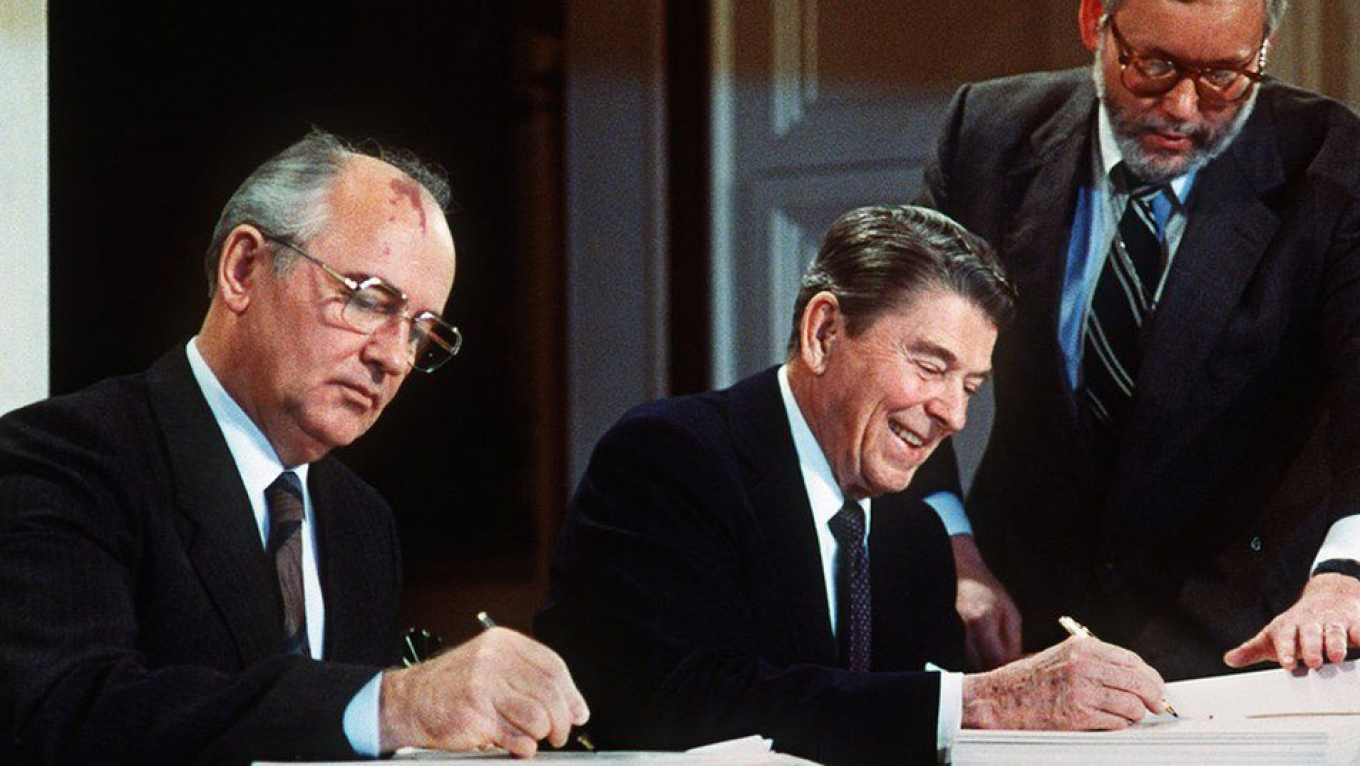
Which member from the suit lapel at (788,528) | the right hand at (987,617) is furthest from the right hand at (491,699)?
the right hand at (987,617)

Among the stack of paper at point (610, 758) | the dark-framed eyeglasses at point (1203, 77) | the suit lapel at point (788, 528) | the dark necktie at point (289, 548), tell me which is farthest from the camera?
the dark-framed eyeglasses at point (1203, 77)

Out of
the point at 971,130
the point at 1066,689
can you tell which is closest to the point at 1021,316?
the point at 971,130

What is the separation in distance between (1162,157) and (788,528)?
0.69m

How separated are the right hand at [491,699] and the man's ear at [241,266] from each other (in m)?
0.57

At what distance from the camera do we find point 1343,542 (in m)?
2.12

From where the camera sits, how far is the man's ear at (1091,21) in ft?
7.55

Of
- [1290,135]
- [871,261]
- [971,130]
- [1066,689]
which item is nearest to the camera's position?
[1066,689]

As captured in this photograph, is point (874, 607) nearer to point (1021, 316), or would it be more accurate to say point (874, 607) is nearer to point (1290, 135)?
point (1021, 316)

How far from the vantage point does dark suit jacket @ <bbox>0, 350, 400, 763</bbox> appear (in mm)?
1380

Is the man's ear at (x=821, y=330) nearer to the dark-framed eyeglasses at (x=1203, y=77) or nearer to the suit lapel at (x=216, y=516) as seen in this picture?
the dark-framed eyeglasses at (x=1203, y=77)

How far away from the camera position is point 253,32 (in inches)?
90.6

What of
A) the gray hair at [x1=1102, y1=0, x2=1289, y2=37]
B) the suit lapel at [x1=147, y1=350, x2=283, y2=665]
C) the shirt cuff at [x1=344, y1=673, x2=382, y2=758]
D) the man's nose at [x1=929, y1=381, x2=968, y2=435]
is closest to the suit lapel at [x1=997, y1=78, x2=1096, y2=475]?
the gray hair at [x1=1102, y1=0, x2=1289, y2=37]

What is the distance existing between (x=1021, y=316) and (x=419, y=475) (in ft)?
2.93

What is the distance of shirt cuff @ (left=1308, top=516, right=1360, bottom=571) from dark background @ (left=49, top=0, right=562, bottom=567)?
3.97 feet
